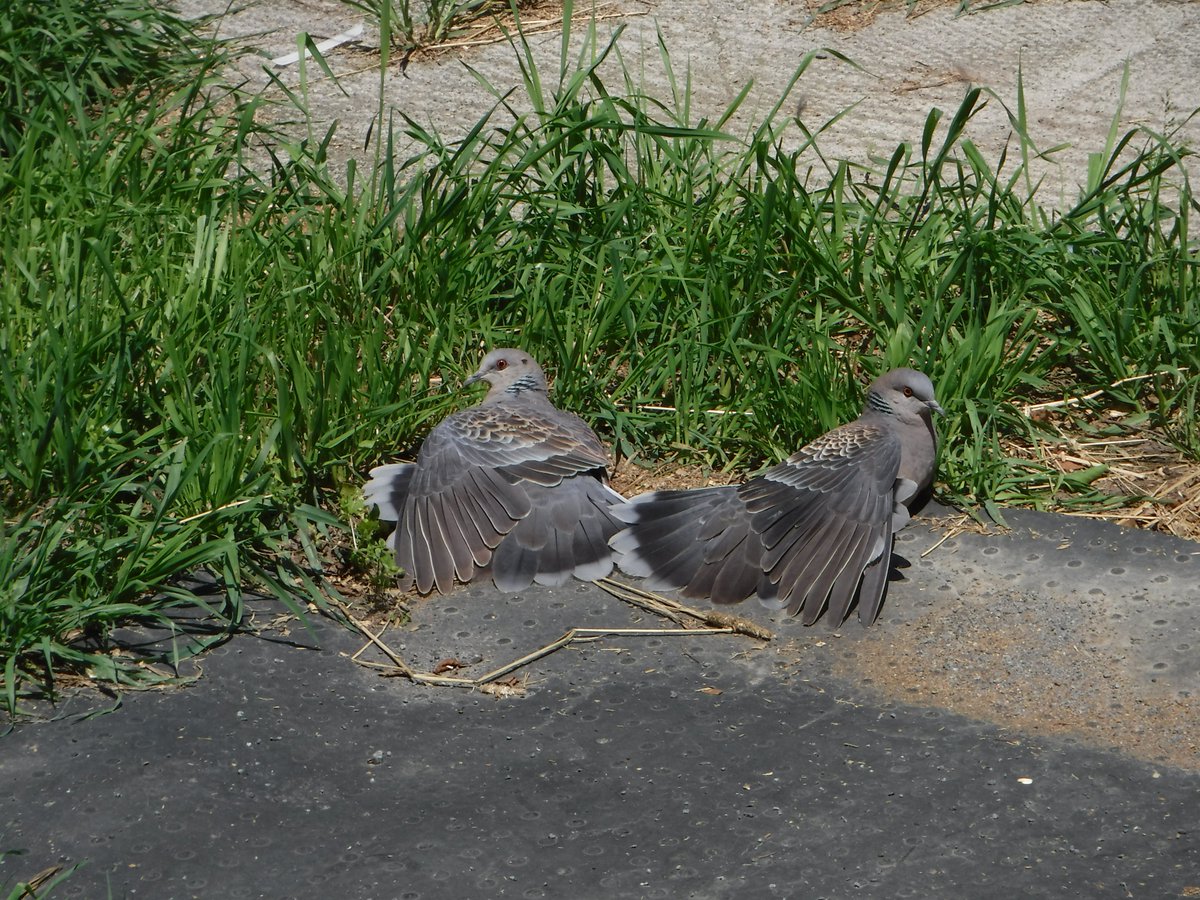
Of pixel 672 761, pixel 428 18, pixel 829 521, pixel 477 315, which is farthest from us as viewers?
pixel 428 18

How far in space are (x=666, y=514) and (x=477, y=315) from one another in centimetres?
124

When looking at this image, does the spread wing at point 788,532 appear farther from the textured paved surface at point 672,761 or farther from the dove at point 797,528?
the textured paved surface at point 672,761

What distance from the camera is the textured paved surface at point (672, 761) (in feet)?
9.25

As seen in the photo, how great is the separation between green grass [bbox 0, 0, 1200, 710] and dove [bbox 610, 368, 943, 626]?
1.16 ft

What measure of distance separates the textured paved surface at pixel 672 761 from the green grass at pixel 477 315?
A: 0.47m

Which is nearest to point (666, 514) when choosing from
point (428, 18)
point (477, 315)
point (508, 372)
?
point (508, 372)

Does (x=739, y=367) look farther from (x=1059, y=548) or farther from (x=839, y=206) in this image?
(x=1059, y=548)

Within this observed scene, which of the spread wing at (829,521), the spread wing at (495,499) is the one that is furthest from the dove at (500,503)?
the spread wing at (829,521)

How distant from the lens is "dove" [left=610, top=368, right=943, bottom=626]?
3.78m

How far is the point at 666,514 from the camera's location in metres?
4.00

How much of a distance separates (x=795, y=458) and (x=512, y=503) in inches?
32.8

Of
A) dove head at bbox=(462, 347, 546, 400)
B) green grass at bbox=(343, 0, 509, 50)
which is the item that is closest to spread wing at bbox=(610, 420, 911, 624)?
dove head at bbox=(462, 347, 546, 400)

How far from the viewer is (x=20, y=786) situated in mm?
3049

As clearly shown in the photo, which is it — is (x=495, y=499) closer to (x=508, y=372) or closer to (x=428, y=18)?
(x=508, y=372)
